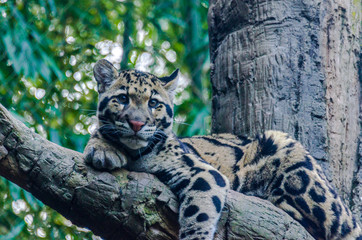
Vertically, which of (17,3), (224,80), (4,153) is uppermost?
(17,3)

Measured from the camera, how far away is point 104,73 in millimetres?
4207

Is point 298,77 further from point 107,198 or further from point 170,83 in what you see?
point 107,198

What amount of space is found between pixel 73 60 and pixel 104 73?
3839 mm

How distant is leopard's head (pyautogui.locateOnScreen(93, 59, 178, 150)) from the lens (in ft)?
12.4

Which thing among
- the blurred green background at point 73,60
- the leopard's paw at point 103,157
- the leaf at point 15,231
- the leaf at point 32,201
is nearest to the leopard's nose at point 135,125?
the leopard's paw at point 103,157

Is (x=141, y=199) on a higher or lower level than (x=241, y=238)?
higher

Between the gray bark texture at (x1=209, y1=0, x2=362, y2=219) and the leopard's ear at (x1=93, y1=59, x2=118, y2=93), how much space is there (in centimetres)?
136

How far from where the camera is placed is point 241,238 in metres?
3.34

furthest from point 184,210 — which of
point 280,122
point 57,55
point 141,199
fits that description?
point 57,55

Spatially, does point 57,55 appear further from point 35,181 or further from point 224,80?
point 35,181

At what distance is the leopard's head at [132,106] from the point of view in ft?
12.4

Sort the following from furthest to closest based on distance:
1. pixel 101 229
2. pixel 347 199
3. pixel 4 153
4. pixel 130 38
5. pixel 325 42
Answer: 1. pixel 130 38
2. pixel 325 42
3. pixel 347 199
4. pixel 101 229
5. pixel 4 153

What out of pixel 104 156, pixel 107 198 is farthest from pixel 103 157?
pixel 107 198

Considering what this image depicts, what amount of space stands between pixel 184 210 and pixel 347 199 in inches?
73.8
